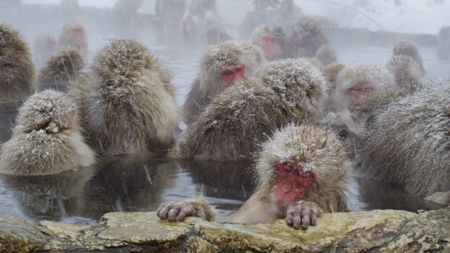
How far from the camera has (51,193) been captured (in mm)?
3006

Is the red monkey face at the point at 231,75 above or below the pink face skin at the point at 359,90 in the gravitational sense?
above

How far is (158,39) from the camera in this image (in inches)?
549

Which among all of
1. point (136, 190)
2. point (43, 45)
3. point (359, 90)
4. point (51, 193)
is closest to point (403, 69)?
point (359, 90)

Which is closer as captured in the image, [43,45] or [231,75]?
[231,75]

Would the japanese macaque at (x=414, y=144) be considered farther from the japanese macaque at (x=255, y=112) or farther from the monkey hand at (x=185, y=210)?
the monkey hand at (x=185, y=210)

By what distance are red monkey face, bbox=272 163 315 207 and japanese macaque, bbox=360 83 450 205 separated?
2.45ft

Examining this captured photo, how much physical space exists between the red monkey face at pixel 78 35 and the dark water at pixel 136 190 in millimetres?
5739

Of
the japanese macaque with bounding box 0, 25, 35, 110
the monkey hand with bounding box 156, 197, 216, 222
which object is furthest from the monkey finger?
the japanese macaque with bounding box 0, 25, 35, 110

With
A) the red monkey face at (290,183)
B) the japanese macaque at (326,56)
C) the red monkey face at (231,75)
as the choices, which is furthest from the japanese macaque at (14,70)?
the japanese macaque at (326,56)

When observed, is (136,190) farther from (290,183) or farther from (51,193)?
(290,183)

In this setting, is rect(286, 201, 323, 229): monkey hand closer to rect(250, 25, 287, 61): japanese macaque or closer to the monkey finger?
the monkey finger

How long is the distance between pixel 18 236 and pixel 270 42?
6805 mm

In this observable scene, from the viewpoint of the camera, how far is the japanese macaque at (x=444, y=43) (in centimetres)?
1219

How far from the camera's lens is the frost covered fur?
8.71ft
